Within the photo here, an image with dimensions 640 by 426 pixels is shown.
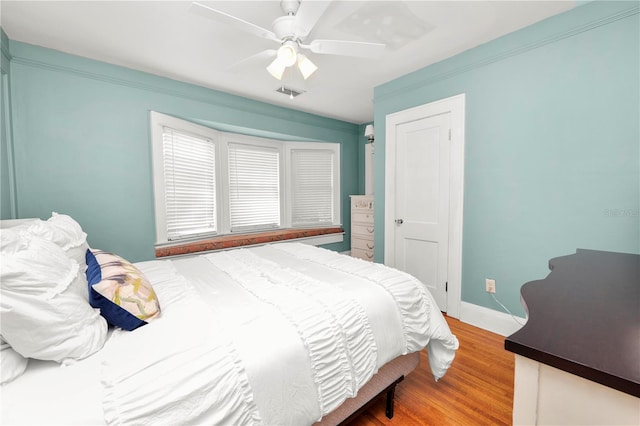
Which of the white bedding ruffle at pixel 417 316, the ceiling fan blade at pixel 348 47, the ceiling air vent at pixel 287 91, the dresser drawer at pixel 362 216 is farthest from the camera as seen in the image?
the dresser drawer at pixel 362 216

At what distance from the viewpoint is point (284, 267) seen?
189 cm

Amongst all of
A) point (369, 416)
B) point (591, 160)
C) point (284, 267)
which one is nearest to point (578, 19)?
point (591, 160)

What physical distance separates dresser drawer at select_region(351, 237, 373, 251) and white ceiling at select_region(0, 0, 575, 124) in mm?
2273

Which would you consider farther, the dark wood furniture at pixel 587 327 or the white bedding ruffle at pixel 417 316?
the white bedding ruffle at pixel 417 316

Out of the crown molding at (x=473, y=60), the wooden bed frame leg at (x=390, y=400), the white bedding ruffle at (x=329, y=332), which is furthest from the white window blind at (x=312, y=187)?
the wooden bed frame leg at (x=390, y=400)

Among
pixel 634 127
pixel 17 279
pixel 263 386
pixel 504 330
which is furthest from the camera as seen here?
pixel 504 330

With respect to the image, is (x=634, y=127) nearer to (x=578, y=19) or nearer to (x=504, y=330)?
(x=578, y=19)

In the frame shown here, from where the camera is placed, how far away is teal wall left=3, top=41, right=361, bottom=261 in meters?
2.22

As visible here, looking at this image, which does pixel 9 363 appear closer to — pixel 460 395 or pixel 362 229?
pixel 460 395

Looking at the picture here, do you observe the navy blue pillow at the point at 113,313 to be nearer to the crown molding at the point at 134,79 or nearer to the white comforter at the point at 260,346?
the white comforter at the point at 260,346

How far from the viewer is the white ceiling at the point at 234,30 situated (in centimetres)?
182

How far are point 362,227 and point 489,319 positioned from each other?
6.95 feet

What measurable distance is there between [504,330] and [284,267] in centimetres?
202

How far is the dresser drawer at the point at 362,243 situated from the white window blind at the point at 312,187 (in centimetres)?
56
